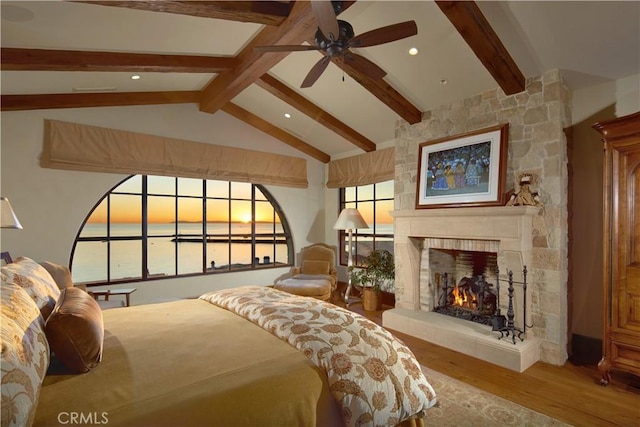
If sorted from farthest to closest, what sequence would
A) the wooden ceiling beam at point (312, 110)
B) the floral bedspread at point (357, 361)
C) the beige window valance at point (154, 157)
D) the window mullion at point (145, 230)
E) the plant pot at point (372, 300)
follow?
the plant pot at point (372, 300) < the window mullion at point (145, 230) < the wooden ceiling beam at point (312, 110) < the beige window valance at point (154, 157) < the floral bedspread at point (357, 361)

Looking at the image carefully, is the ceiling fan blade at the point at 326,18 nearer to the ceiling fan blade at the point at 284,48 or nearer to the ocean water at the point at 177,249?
the ceiling fan blade at the point at 284,48

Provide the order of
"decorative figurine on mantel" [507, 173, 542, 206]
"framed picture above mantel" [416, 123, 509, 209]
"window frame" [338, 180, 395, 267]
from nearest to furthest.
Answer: "decorative figurine on mantel" [507, 173, 542, 206], "framed picture above mantel" [416, 123, 509, 209], "window frame" [338, 180, 395, 267]

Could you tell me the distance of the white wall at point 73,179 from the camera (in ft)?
12.7

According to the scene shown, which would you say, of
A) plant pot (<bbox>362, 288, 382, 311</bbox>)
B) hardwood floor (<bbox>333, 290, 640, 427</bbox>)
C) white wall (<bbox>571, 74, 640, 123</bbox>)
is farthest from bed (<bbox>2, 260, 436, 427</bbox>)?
white wall (<bbox>571, 74, 640, 123</bbox>)

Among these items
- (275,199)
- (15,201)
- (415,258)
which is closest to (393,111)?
(415,258)

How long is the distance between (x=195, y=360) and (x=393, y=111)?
3.96 m

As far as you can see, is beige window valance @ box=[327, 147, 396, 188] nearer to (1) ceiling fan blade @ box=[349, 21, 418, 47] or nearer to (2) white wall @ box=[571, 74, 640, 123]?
(2) white wall @ box=[571, 74, 640, 123]

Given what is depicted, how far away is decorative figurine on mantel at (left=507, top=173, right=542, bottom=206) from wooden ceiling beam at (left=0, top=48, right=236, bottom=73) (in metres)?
3.46

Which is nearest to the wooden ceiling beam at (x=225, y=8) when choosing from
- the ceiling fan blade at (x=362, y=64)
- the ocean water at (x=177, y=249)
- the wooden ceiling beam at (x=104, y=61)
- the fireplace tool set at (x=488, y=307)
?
the ceiling fan blade at (x=362, y=64)

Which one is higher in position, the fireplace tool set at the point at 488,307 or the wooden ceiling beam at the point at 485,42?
the wooden ceiling beam at the point at 485,42

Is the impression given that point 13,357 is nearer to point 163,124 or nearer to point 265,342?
point 265,342

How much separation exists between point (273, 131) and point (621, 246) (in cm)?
497

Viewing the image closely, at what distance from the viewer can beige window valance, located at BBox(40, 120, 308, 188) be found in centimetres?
415

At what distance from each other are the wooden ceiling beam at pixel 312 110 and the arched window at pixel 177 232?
1.75 m
